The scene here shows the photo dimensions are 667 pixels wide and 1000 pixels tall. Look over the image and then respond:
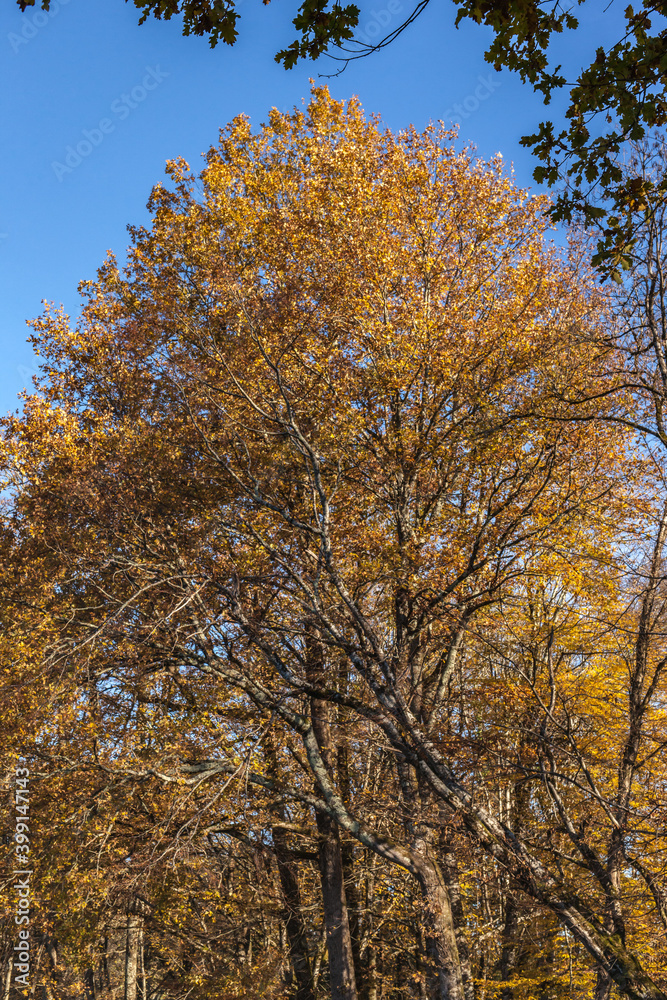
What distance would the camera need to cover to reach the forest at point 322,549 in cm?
962

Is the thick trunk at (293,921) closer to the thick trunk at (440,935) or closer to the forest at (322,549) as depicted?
the forest at (322,549)

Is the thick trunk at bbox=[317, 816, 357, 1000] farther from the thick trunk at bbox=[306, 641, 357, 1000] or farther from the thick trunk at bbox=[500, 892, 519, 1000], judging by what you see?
the thick trunk at bbox=[500, 892, 519, 1000]

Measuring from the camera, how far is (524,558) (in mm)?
10828

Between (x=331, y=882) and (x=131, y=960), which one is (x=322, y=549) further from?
(x=131, y=960)

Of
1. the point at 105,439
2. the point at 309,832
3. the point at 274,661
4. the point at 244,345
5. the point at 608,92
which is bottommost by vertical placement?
the point at 309,832

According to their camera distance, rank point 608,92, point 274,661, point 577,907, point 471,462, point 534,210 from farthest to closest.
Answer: point 534,210, point 471,462, point 274,661, point 577,907, point 608,92

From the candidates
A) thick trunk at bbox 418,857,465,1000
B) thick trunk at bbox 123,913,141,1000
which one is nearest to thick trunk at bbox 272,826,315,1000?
thick trunk at bbox 123,913,141,1000

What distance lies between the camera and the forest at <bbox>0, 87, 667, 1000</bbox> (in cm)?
962

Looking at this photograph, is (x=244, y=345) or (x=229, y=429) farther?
(x=244, y=345)

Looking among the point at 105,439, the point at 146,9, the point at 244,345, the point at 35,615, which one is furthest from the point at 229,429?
the point at 146,9

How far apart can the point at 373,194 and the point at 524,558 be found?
6.25 meters

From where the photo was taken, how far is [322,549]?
27.1 ft

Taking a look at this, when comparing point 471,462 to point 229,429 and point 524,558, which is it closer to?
point 524,558

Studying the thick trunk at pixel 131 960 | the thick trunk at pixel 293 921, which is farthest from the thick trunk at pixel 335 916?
the thick trunk at pixel 131 960
